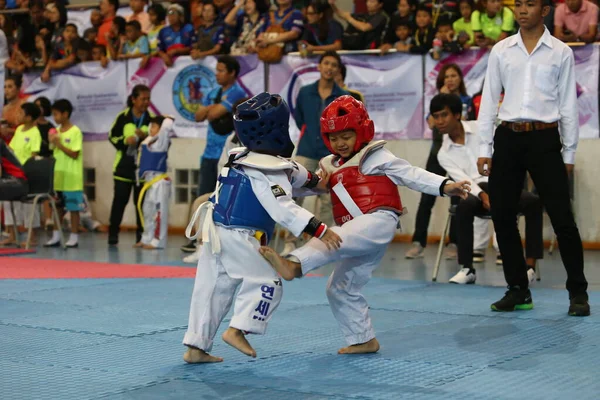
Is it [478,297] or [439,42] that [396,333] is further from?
[439,42]

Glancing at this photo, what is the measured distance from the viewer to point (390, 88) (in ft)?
33.7

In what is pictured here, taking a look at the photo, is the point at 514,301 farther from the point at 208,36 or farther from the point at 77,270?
the point at 208,36

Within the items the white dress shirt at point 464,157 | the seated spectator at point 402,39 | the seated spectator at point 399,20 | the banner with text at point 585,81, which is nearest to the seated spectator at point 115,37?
→ the seated spectator at point 399,20

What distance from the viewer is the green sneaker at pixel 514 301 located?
554cm

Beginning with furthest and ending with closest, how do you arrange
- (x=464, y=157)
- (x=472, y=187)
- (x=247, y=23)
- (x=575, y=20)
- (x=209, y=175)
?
(x=247, y=23) → (x=575, y=20) → (x=209, y=175) → (x=464, y=157) → (x=472, y=187)

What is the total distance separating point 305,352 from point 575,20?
6589 millimetres

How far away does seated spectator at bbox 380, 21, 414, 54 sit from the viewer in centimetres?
1014

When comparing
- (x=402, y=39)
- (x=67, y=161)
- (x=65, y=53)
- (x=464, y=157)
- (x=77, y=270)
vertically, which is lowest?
(x=77, y=270)

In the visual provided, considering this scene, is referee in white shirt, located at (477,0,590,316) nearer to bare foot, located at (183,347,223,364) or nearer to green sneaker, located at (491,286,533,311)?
green sneaker, located at (491,286,533,311)

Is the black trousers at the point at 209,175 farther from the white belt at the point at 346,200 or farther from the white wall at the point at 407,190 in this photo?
the white belt at the point at 346,200


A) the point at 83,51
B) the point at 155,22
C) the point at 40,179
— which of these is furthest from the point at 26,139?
the point at 155,22

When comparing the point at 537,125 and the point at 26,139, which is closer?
the point at 537,125

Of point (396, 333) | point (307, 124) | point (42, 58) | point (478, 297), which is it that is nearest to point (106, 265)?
point (307, 124)

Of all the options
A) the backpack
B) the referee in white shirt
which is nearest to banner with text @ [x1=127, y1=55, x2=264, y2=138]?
the backpack
